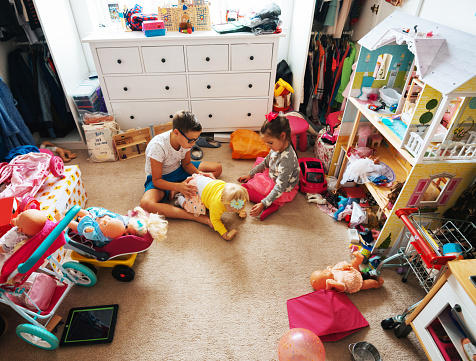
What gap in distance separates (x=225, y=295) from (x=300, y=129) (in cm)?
199

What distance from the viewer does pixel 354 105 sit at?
2.54m

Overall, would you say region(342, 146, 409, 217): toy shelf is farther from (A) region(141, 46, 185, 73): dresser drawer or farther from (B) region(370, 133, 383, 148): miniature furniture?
(A) region(141, 46, 185, 73): dresser drawer

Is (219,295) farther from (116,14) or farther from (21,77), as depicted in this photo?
(116,14)

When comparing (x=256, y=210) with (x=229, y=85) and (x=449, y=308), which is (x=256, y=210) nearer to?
(x=449, y=308)

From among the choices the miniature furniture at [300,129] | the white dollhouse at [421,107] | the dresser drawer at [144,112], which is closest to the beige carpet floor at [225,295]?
the white dollhouse at [421,107]

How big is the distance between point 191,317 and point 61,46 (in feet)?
10.2

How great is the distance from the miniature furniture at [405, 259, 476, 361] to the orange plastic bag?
2.08 metres

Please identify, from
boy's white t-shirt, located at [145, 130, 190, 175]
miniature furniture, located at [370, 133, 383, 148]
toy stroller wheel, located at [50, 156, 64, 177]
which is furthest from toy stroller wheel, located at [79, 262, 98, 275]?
miniature furniture, located at [370, 133, 383, 148]

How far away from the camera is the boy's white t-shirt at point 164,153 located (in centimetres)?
236

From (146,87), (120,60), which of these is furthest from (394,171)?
(120,60)

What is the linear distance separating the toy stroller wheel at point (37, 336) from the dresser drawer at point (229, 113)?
2.54 m

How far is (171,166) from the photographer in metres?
2.60

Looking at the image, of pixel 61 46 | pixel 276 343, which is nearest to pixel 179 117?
pixel 276 343

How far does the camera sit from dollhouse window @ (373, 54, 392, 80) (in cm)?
240
